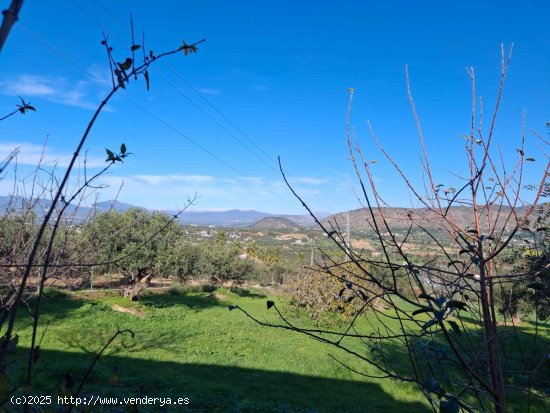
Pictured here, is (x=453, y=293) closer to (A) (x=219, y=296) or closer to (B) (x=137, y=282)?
(B) (x=137, y=282)

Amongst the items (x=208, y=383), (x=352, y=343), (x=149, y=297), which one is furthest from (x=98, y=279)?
(x=208, y=383)

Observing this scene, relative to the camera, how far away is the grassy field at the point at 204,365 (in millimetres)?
8219

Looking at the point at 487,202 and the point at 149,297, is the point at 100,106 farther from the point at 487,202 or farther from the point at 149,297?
the point at 149,297

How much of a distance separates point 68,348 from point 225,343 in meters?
5.36

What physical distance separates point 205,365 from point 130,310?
10.4 metres

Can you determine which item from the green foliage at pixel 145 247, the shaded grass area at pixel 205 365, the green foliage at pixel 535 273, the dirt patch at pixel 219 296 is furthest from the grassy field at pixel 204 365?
the dirt patch at pixel 219 296

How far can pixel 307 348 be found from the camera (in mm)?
14562

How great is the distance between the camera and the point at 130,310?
19984mm

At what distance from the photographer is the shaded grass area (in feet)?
27.0

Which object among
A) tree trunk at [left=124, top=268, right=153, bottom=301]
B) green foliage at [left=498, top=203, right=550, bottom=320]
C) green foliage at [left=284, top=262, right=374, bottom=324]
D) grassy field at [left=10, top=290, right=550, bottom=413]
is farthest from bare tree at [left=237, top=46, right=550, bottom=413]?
tree trunk at [left=124, top=268, right=153, bottom=301]

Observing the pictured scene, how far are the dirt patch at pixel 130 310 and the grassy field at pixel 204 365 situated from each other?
0.17ft

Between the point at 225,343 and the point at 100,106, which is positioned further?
the point at 225,343

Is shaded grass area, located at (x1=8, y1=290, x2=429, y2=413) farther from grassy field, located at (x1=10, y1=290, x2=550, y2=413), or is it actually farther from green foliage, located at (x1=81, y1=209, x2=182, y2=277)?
green foliage, located at (x1=81, y1=209, x2=182, y2=277)

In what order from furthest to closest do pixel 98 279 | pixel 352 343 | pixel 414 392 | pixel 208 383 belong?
1. pixel 98 279
2. pixel 352 343
3. pixel 414 392
4. pixel 208 383
